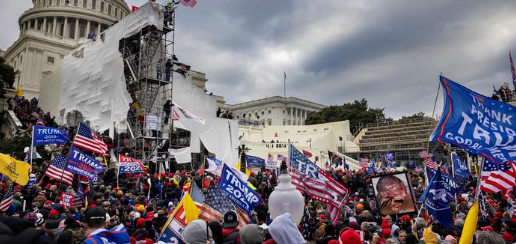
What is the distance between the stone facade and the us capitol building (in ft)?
127

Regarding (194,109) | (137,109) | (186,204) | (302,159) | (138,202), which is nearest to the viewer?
(186,204)

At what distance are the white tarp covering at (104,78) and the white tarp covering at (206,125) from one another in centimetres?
490

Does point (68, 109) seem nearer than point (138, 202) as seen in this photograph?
No

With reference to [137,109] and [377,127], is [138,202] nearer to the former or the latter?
[137,109]

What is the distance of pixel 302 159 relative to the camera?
755 centimetres

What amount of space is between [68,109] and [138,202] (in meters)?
29.7

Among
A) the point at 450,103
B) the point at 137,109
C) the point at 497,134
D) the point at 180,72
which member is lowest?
the point at 497,134

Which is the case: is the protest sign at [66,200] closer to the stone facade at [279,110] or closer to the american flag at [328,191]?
the american flag at [328,191]

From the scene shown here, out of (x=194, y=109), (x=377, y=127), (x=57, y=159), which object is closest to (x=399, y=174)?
(x=57, y=159)

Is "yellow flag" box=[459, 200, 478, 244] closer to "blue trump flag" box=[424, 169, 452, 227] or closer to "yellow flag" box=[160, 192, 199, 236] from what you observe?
"blue trump flag" box=[424, 169, 452, 227]

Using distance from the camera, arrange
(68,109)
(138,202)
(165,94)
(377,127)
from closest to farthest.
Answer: (138,202), (165,94), (68,109), (377,127)

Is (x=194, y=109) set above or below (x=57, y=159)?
above

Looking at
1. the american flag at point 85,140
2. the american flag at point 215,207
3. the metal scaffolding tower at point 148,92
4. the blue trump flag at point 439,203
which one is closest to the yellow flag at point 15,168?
the american flag at point 85,140

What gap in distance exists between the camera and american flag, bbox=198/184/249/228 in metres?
5.34
